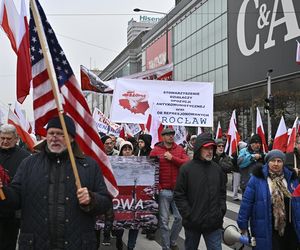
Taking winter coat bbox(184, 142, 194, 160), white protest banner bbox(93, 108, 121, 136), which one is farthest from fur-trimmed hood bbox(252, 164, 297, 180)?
white protest banner bbox(93, 108, 121, 136)

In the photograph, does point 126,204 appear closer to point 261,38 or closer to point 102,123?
point 102,123

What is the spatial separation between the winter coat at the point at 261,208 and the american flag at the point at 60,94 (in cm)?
172

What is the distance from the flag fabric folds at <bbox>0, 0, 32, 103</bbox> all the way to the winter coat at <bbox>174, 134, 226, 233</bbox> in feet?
6.27

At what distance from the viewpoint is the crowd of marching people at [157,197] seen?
3.42m

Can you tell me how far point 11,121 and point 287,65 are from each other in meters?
23.2

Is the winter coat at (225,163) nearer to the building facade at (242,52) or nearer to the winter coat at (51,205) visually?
the winter coat at (51,205)

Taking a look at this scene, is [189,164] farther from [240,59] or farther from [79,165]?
[240,59]

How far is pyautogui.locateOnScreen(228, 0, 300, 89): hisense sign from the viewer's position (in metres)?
28.6

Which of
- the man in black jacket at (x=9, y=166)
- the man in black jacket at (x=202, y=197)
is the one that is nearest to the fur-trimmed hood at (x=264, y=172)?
the man in black jacket at (x=202, y=197)

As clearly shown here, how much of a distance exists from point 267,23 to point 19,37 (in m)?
27.9

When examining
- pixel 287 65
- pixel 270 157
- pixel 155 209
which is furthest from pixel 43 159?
pixel 287 65

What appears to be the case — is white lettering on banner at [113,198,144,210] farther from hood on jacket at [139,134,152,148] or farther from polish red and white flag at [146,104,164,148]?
polish red and white flag at [146,104,164,148]

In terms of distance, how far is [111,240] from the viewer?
8.08m

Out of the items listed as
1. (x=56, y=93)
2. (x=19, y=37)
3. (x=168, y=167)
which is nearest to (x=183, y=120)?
(x=168, y=167)
